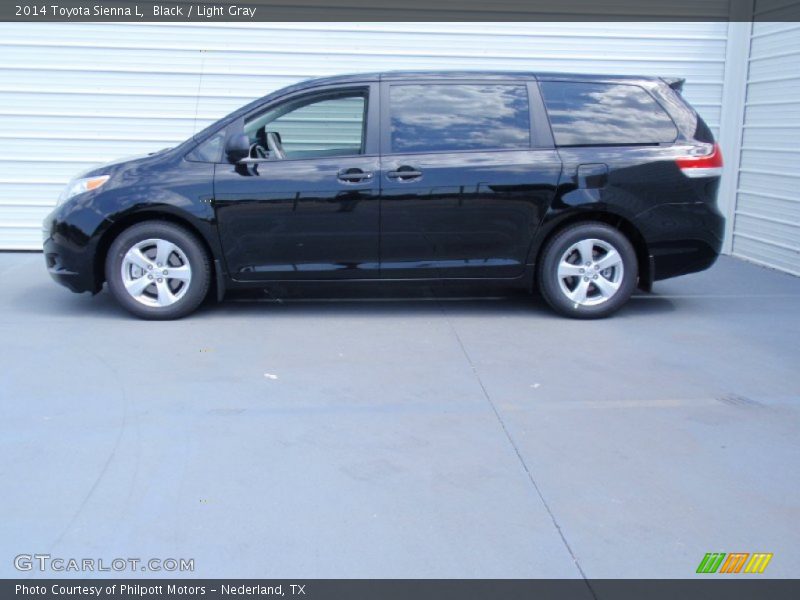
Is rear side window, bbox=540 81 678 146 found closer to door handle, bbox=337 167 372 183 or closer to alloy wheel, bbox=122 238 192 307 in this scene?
door handle, bbox=337 167 372 183

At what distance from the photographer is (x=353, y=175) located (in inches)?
236

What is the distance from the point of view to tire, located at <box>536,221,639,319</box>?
6195 mm

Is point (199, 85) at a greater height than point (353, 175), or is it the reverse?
point (199, 85)

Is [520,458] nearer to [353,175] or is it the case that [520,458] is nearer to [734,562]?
[734,562]

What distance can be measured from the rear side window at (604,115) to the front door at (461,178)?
0.52 feet

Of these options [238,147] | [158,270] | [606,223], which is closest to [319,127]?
[238,147]

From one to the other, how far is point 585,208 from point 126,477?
3.81 meters

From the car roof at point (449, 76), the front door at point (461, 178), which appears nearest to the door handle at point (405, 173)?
the front door at point (461, 178)

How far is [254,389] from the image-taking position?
15.7 ft

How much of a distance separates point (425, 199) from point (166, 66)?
13.0 feet

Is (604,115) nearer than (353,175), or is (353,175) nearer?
(353,175)
